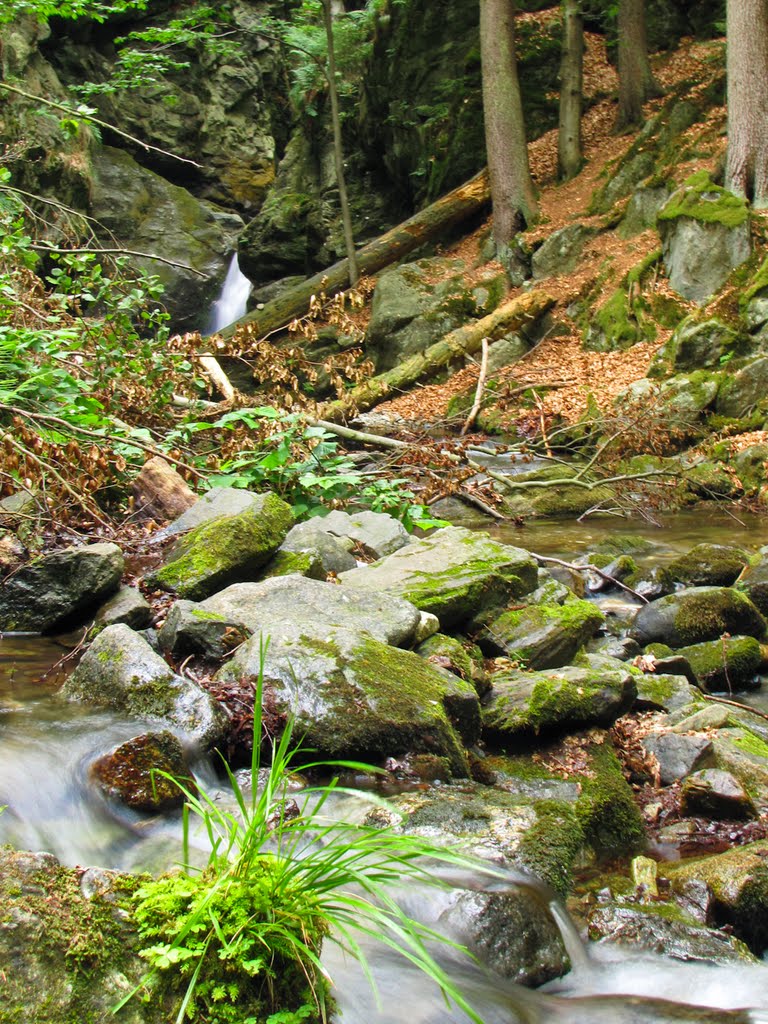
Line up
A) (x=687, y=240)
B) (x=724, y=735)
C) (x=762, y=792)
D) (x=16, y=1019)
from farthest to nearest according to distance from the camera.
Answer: (x=687, y=240) → (x=724, y=735) → (x=762, y=792) → (x=16, y=1019)

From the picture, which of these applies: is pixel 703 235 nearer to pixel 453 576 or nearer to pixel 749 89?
pixel 749 89

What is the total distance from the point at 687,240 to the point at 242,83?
1865 centimetres

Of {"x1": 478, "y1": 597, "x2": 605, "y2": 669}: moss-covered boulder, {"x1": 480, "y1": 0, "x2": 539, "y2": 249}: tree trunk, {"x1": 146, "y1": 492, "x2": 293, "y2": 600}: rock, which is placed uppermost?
{"x1": 480, "y1": 0, "x2": 539, "y2": 249}: tree trunk

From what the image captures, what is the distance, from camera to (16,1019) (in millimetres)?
1617

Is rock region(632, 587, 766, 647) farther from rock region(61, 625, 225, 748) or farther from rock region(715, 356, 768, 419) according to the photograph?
rock region(715, 356, 768, 419)

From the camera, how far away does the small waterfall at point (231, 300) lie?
2238 cm

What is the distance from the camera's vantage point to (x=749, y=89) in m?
12.9

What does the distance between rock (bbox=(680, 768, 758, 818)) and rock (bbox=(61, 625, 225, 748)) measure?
2060 millimetres

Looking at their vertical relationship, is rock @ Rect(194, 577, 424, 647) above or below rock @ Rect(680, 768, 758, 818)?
above

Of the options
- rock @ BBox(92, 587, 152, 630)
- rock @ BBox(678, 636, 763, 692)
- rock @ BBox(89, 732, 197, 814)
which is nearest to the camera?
rock @ BBox(89, 732, 197, 814)

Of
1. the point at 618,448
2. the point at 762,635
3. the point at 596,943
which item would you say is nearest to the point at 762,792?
the point at 596,943

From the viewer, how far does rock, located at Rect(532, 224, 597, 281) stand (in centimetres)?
1692

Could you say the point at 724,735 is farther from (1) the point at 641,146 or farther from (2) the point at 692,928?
(1) the point at 641,146

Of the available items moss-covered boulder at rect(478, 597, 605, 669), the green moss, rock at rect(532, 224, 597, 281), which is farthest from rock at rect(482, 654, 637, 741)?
rock at rect(532, 224, 597, 281)
